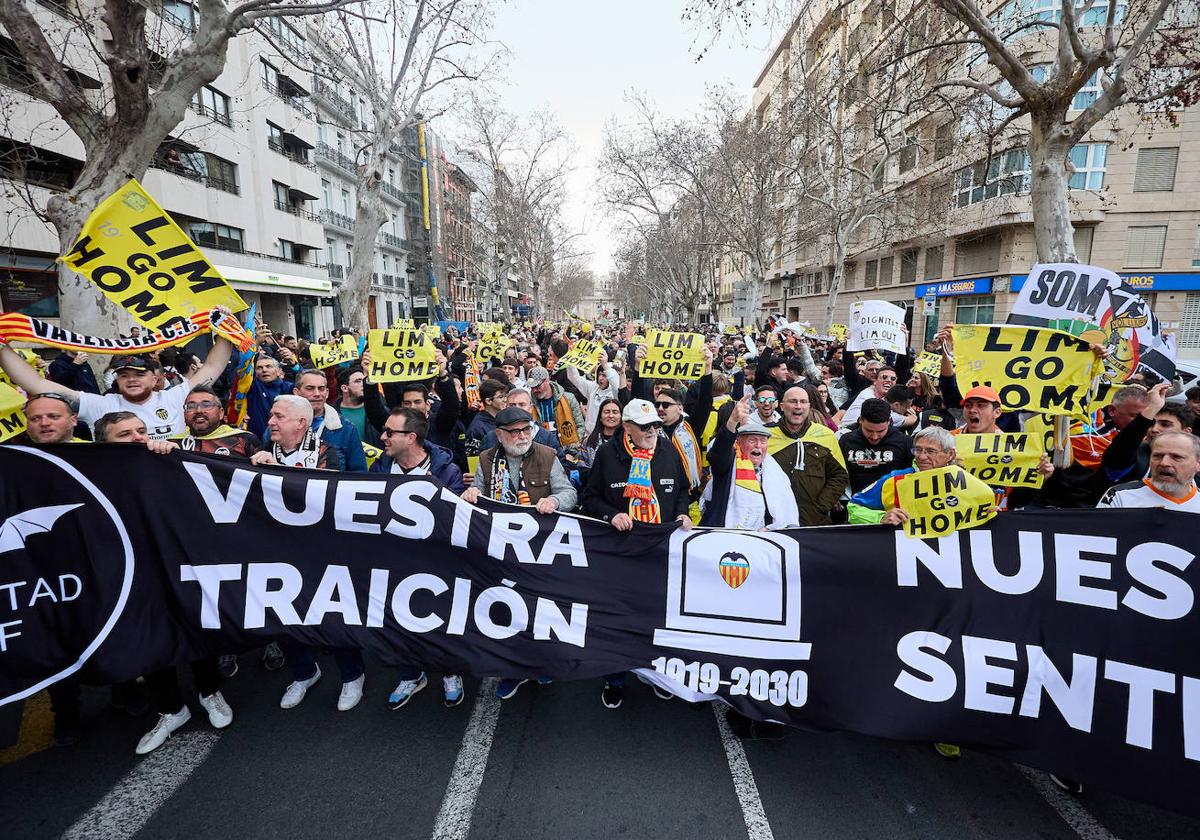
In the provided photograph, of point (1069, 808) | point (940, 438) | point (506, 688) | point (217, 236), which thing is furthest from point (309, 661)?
point (217, 236)

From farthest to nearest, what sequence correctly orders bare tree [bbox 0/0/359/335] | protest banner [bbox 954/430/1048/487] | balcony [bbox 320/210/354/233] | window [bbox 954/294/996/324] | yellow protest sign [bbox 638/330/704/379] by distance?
balcony [bbox 320/210/354/233] → window [bbox 954/294/996/324] → bare tree [bbox 0/0/359/335] → yellow protest sign [bbox 638/330/704/379] → protest banner [bbox 954/430/1048/487]

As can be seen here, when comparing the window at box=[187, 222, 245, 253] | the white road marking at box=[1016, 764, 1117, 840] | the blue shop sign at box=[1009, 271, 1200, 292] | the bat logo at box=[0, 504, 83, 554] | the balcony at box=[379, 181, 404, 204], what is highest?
the balcony at box=[379, 181, 404, 204]

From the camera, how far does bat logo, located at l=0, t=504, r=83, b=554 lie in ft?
10.1

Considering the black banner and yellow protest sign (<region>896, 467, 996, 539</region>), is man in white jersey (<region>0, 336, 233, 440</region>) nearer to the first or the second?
the black banner

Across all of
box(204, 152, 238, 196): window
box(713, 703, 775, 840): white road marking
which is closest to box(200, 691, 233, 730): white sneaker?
box(713, 703, 775, 840): white road marking

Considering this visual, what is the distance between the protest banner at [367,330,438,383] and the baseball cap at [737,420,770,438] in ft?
11.4

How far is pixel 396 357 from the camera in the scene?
234 inches

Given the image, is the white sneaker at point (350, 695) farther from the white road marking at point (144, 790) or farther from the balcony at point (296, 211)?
the balcony at point (296, 211)

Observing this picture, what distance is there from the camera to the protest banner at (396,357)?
5.90 m

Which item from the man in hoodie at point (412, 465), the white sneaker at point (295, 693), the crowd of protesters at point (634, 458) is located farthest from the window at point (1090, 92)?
the white sneaker at point (295, 693)

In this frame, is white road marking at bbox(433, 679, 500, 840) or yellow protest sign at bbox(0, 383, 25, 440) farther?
yellow protest sign at bbox(0, 383, 25, 440)

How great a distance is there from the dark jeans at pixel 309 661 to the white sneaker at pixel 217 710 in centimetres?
39

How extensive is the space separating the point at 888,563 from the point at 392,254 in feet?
168

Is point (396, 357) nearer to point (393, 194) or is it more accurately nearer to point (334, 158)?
point (334, 158)
